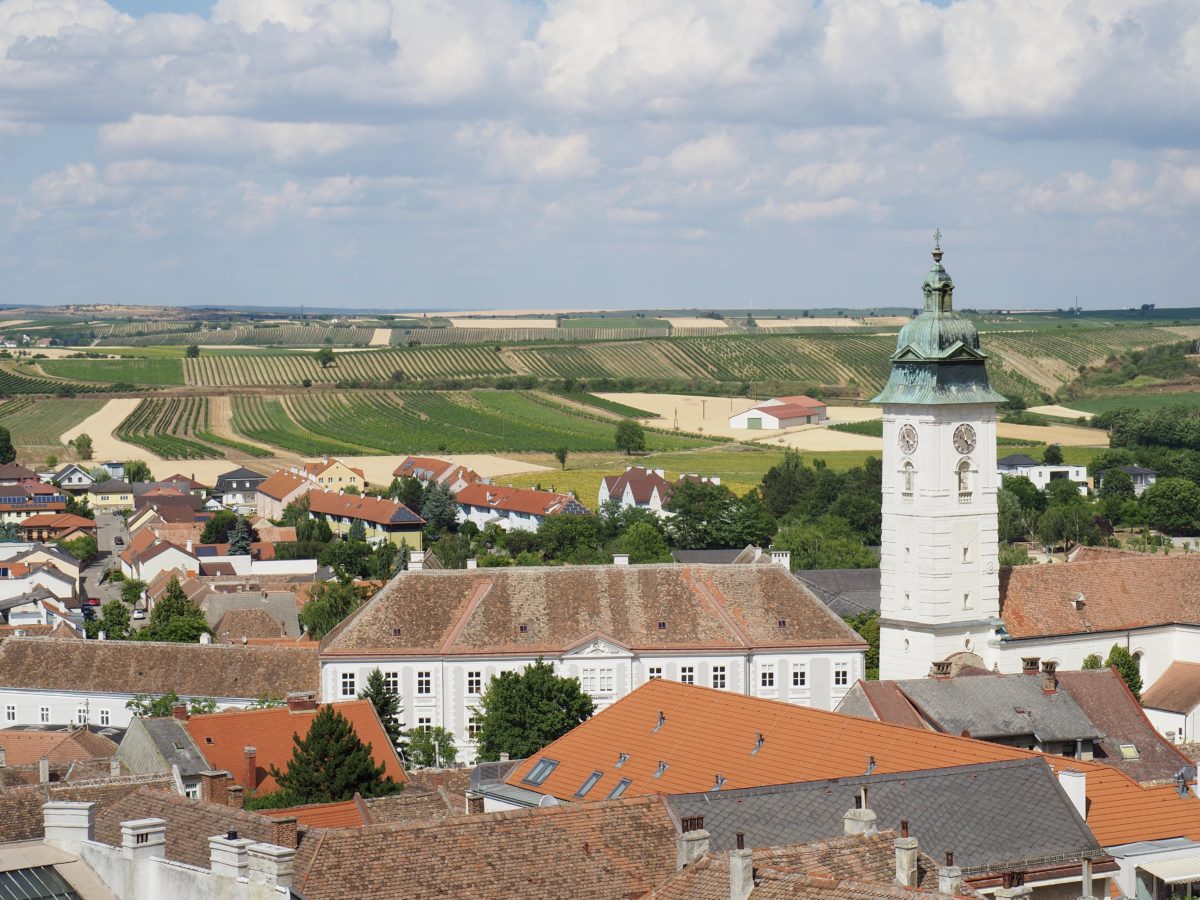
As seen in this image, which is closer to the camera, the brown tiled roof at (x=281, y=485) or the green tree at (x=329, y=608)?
the green tree at (x=329, y=608)

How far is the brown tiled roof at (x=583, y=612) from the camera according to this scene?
2916 inches

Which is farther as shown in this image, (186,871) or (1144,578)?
(1144,578)

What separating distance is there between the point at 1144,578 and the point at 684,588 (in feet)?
55.0

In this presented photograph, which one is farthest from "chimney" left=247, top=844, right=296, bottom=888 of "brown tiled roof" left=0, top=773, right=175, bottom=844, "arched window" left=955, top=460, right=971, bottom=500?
"arched window" left=955, top=460, right=971, bottom=500

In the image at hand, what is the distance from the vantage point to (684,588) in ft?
253

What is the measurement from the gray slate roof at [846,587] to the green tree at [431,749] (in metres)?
27.7

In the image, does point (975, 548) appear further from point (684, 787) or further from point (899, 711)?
point (684, 787)

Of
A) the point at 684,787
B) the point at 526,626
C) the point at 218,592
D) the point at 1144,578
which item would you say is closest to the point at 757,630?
the point at 526,626

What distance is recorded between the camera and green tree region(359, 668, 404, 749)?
69.6 metres

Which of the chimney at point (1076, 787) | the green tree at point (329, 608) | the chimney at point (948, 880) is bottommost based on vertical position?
the chimney at point (948, 880)

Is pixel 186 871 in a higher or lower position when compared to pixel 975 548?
lower

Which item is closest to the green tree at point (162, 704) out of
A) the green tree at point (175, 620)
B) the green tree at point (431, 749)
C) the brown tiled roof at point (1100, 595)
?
the green tree at point (431, 749)

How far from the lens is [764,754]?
44.7 m

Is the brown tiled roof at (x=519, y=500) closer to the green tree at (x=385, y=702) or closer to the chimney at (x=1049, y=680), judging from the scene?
the green tree at (x=385, y=702)
